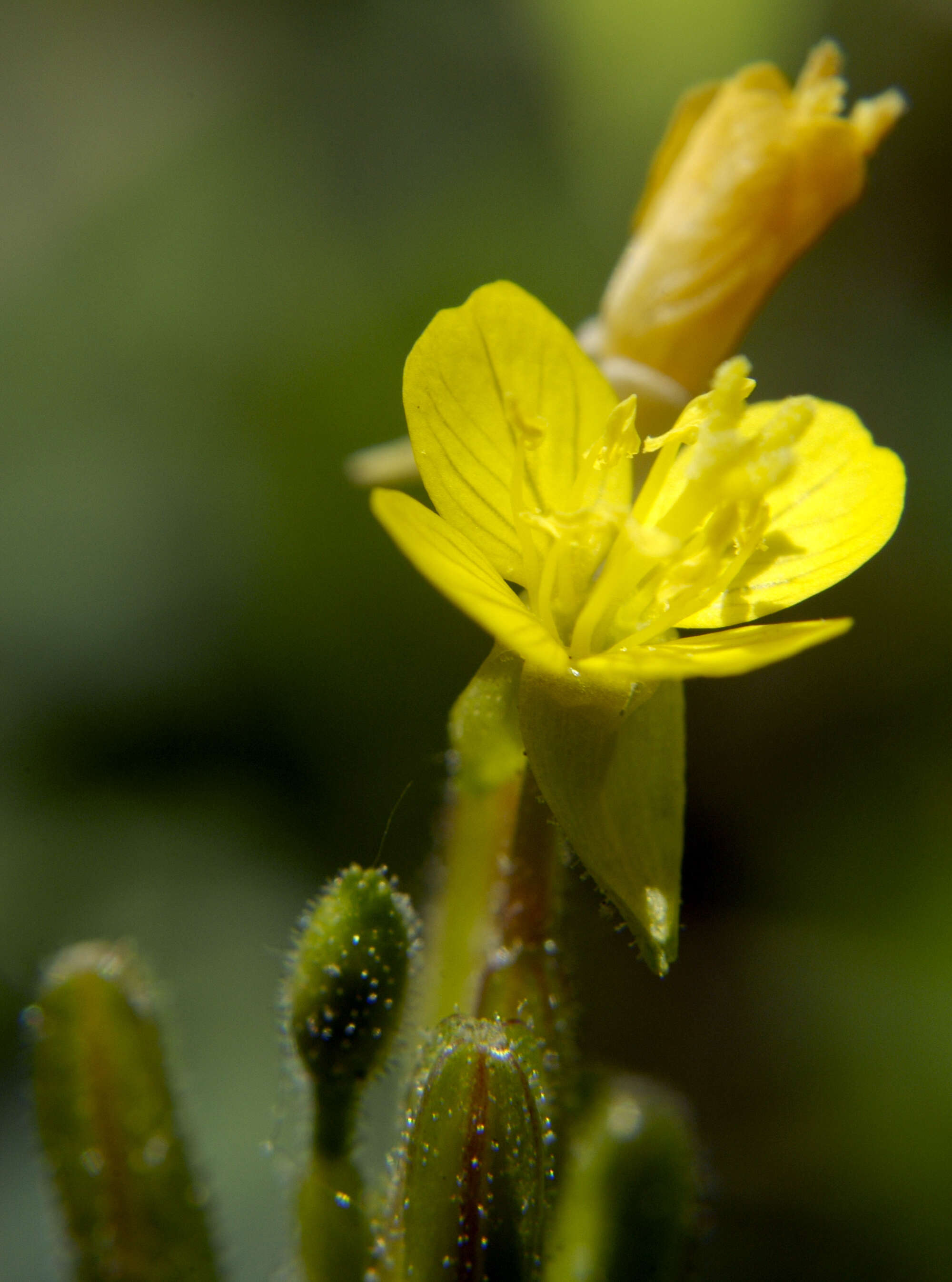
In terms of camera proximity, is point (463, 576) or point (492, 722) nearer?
point (463, 576)

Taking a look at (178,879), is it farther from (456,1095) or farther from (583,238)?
(583,238)

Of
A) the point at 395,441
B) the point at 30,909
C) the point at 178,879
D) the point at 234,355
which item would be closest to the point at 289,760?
the point at 178,879

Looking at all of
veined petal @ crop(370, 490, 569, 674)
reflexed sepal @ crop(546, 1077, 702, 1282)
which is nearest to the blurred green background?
reflexed sepal @ crop(546, 1077, 702, 1282)

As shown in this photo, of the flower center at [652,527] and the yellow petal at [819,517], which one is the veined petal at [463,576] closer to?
the flower center at [652,527]

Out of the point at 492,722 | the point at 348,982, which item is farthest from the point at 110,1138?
the point at 492,722

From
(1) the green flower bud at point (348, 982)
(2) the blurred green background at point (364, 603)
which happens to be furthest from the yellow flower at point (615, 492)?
(2) the blurred green background at point (364, 603)

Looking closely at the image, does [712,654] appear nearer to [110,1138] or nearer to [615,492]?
[615,492]
